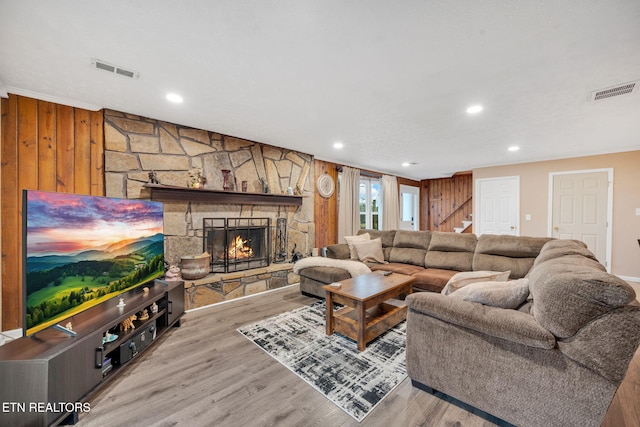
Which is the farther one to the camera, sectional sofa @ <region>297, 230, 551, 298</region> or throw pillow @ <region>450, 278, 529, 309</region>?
sectional sofa @ <region>297, 230, 551, 298</region>

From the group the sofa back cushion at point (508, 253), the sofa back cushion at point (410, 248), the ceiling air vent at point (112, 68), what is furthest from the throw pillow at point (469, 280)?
the ceiling air vent at point (112, 68)

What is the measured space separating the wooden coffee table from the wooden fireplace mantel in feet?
6.46

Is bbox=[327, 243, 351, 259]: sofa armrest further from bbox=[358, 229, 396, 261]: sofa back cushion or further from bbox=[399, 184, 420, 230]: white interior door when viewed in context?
bbox=[399, 184, 420, 230]: white interior door

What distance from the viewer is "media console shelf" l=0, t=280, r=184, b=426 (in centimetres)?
132

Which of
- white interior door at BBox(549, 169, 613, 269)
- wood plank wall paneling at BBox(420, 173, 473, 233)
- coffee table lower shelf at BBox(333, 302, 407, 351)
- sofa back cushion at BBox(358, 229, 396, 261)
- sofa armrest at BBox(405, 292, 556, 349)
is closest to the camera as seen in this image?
sofa armrest at BBox(405, 292, 556, 349)

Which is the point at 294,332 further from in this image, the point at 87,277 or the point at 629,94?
the point at 629,94

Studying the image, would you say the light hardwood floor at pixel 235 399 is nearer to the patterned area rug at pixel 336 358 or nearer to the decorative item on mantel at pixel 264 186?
the patterned area rug at pixel 336 358

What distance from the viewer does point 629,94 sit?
2.31 metres

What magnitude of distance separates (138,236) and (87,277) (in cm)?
58

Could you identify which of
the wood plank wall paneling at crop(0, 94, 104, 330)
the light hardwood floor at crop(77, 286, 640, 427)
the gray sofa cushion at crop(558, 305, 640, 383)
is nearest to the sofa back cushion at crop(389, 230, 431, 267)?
the light hardwood floor at crop(77, 286, 640, 427)

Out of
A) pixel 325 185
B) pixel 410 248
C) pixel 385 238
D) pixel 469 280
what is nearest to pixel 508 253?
pixel 410 248

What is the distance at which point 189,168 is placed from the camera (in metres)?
3.37

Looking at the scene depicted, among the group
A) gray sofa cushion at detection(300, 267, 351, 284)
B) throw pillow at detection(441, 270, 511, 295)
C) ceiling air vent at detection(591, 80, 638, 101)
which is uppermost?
ceiling air vent at detection(591, 80, 638, 101)

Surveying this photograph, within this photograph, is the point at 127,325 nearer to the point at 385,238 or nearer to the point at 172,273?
the point at 172,273
